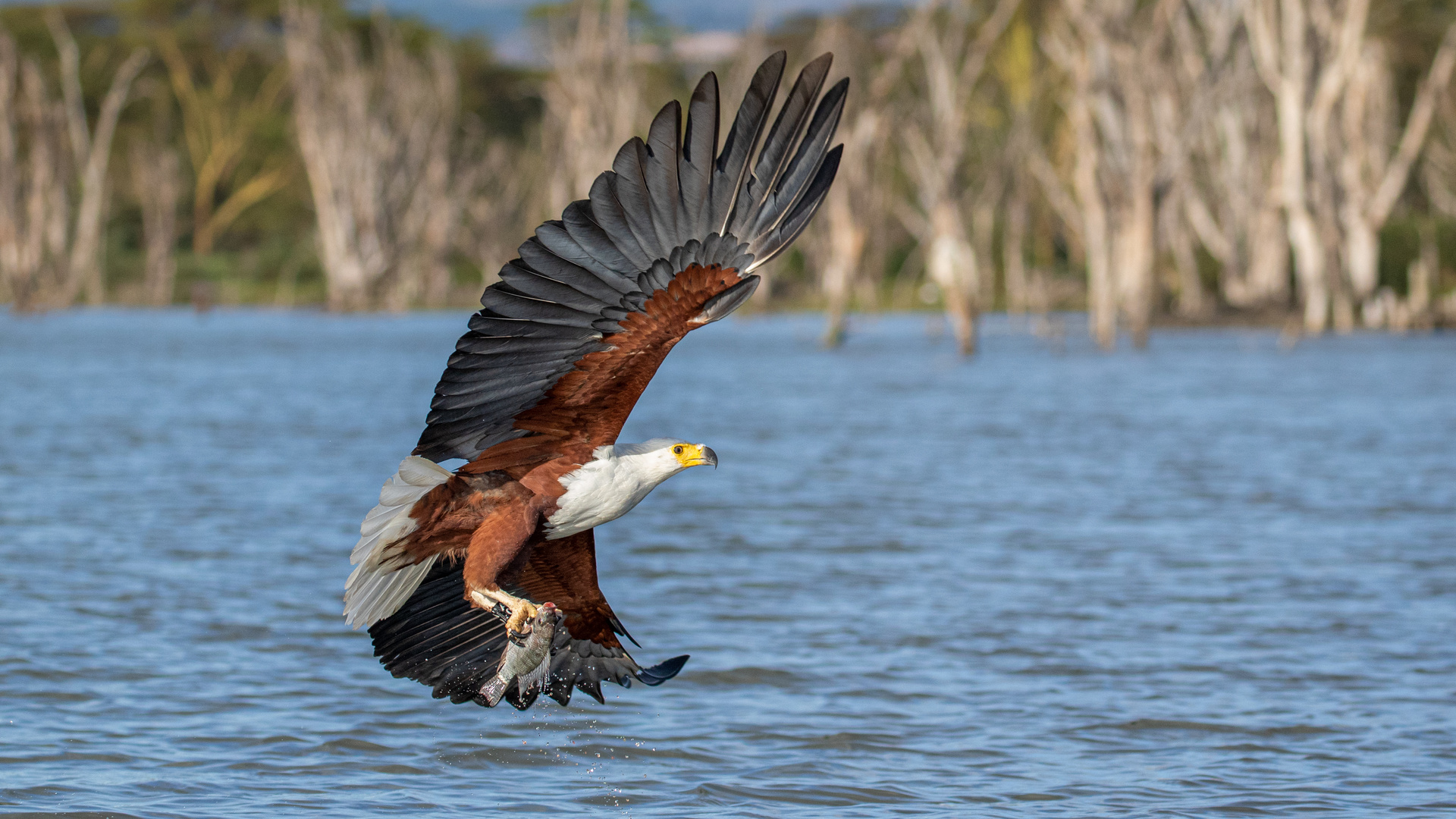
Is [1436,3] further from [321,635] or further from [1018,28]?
[321,635]

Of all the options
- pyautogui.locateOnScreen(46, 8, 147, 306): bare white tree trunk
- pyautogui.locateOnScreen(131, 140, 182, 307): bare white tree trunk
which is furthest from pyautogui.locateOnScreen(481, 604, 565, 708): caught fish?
pyautogui.locateOnScreen(131, 140, 182, 307): bare white tree trunk

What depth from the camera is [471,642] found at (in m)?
6.60

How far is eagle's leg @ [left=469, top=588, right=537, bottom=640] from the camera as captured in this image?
5637mm

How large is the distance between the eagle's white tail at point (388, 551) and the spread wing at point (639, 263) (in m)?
0.23

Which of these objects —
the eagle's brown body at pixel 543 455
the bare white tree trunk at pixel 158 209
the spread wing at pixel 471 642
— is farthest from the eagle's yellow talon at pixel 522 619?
the bare white tree trunk at pixel 158 209

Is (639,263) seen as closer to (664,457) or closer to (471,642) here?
(664,457)

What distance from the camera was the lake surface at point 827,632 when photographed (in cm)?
728

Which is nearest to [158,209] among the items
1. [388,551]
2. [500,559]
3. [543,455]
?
[388,551]

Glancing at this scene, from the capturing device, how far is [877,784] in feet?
23.9

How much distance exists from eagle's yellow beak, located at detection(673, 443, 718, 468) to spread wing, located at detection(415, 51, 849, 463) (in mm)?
233

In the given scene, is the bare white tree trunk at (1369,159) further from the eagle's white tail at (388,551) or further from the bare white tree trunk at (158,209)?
the eagle's white tail at (388,551)

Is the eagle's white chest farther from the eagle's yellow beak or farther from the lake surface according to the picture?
the lake surface

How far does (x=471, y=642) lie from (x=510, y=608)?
1.01 metres

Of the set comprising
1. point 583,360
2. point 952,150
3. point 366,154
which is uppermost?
point 366,154
